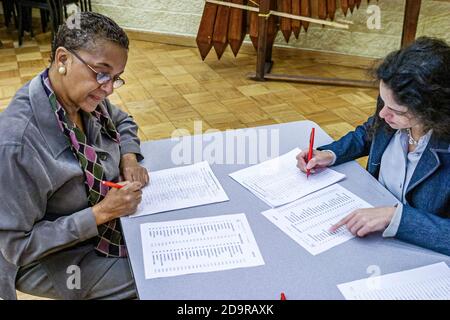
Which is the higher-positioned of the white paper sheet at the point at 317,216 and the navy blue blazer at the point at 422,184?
the navy blue blazer at the point at 422,184

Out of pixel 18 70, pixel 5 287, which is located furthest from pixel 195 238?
pixel 18 70

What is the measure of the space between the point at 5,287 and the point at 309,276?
2.74 feet

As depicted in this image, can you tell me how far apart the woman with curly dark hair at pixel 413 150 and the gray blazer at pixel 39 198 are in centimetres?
67

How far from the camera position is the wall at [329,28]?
418cm

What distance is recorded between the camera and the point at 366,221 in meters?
1.23

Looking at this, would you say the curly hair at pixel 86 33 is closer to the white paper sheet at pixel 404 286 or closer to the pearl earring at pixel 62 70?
the pearl earring at pixel 62 70

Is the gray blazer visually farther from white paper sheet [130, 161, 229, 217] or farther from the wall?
the wall

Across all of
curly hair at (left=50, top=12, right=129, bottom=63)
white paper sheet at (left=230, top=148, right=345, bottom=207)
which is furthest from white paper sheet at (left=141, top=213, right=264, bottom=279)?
curly hair at (left=50, top=12, right=129, bottom=63)

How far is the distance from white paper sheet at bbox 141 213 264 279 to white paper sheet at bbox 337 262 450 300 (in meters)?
0.22

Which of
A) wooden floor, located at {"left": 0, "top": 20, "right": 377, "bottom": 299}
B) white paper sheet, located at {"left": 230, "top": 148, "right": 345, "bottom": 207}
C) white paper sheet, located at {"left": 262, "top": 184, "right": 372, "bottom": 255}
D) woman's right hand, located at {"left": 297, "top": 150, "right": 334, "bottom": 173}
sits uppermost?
woman's right hand, located at {"left": 297, "top": 150, "right": 334, "bottom": 173}

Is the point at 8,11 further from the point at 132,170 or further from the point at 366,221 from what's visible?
the point at 366,221

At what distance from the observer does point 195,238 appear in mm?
1233

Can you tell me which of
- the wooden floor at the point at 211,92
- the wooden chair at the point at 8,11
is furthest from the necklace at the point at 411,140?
the wooden chair at the point at 8,11

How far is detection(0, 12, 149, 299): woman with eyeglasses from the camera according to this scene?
3.98 ft
